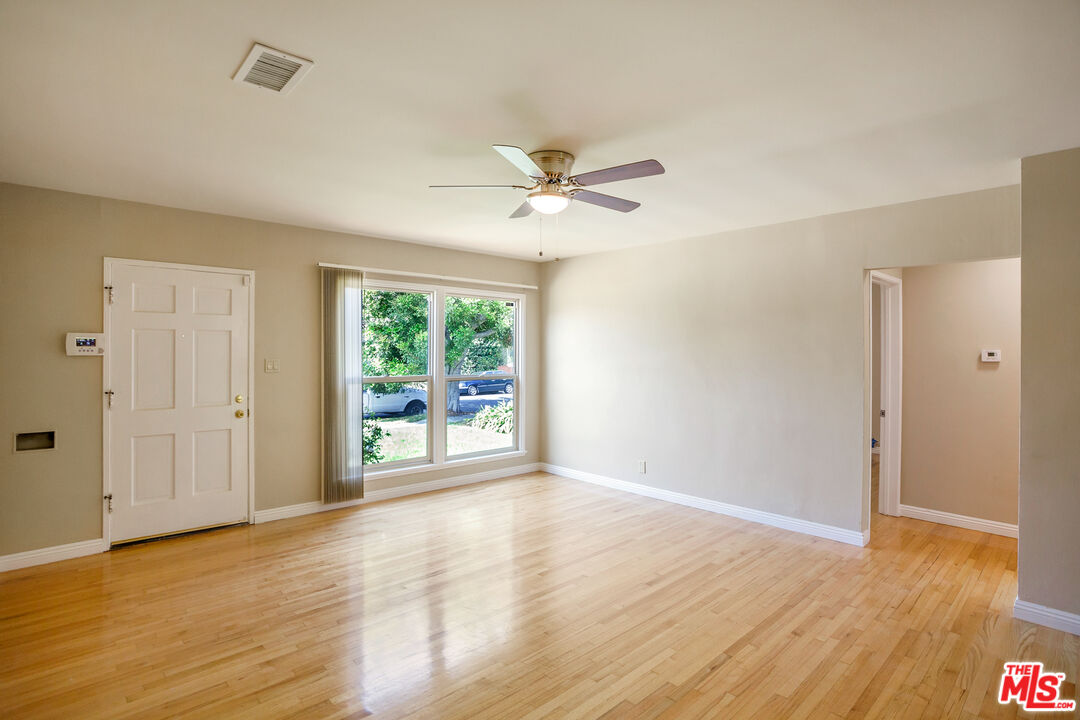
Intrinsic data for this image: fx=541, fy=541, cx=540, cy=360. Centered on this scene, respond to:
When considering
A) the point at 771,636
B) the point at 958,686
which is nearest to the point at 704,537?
the point at 771,636

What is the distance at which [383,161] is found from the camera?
319 cm

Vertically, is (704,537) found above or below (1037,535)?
below

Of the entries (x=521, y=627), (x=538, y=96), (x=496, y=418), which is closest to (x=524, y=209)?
(x=538, y=96)

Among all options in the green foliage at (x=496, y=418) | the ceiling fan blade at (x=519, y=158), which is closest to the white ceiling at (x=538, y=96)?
the ceiling fan blade at (x=519, y=158)

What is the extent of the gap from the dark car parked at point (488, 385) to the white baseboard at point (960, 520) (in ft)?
13.9

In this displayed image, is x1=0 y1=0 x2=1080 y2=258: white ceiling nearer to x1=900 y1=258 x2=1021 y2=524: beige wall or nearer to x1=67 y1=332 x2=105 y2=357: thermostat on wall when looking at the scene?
x1=67 y1=332 x2=105 y2=357: thermostat on wall

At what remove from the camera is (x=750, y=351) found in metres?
4.84

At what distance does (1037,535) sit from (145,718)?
177 inches

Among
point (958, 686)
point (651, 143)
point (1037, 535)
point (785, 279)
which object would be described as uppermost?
point (651, 143)

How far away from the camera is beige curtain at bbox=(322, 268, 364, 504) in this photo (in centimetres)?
504

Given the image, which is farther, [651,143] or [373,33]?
[651,143]

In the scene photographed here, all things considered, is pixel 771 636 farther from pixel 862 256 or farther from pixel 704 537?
pixel 862 256

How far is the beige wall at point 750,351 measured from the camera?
13.5ft

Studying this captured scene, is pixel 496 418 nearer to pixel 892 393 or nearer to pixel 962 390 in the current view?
pixel 892 393
